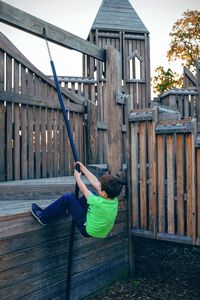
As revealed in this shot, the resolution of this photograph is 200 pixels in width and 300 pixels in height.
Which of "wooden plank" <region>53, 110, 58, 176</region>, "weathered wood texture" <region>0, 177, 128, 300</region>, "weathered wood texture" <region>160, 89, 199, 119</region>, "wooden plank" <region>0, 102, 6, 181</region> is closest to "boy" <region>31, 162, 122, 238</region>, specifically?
"weathered wood texture" <region>0, 177, 128, 300</region>

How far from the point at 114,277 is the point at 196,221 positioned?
146cm

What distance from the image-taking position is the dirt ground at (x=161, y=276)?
450cm

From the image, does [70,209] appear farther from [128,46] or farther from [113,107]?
[128,46]

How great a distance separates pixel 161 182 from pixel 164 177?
0.09 meters

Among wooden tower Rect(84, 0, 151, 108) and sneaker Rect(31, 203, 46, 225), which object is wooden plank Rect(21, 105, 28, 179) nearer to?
sneaker Rect(31, 203, 46, 225)

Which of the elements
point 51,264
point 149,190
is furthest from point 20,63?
point 51,264

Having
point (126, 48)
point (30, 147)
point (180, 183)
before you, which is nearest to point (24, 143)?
point (30, 147)

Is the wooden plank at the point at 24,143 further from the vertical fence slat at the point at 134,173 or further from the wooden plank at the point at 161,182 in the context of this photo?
Result: the wooden plank at the point at 161,182

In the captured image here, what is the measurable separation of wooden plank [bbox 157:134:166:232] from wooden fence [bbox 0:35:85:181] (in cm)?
228

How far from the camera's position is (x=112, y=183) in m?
3.66

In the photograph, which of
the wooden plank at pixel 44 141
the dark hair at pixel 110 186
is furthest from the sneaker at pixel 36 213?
the wooden plank at pixel 44 141

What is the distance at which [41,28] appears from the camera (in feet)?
Answer: 14.1

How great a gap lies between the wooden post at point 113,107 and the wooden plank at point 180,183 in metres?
0.98

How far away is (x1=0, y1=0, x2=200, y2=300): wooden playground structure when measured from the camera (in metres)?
3.59
